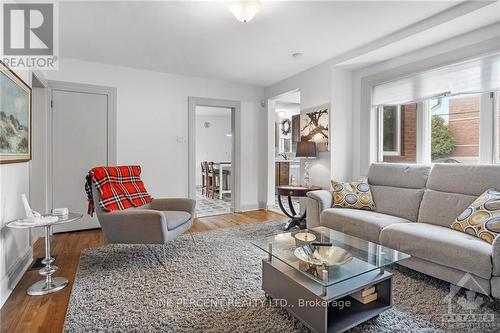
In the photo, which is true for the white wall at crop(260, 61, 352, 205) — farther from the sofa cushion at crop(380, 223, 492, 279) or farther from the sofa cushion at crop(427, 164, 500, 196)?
the sofa cushion at crop(380, 223, 492, 279)

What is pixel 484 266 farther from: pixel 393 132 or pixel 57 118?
pixel 57 118

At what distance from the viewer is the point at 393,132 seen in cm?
372

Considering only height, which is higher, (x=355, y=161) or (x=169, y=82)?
(x=169, y=82)

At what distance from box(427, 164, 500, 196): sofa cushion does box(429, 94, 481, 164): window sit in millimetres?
462

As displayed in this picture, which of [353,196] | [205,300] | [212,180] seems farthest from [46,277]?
[212,180]

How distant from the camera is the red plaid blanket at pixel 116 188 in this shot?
8.96ft

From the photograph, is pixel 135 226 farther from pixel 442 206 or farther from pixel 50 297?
pixel 442 206

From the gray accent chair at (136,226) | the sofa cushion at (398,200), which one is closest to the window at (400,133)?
the sofa cushion at (398,200)

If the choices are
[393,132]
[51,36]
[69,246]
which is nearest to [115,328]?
[69,246]

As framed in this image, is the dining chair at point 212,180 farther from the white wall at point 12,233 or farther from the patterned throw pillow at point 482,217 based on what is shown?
the patterned throw pillow at point 482,217

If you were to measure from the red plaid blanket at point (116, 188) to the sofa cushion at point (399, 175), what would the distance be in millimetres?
2804

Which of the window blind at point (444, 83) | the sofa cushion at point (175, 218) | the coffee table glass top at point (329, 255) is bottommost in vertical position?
the coffee table glass top at point (329, 255)

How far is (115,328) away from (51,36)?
3076 mm

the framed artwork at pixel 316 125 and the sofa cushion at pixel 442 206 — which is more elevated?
the framed artwork at pixel 316 125
